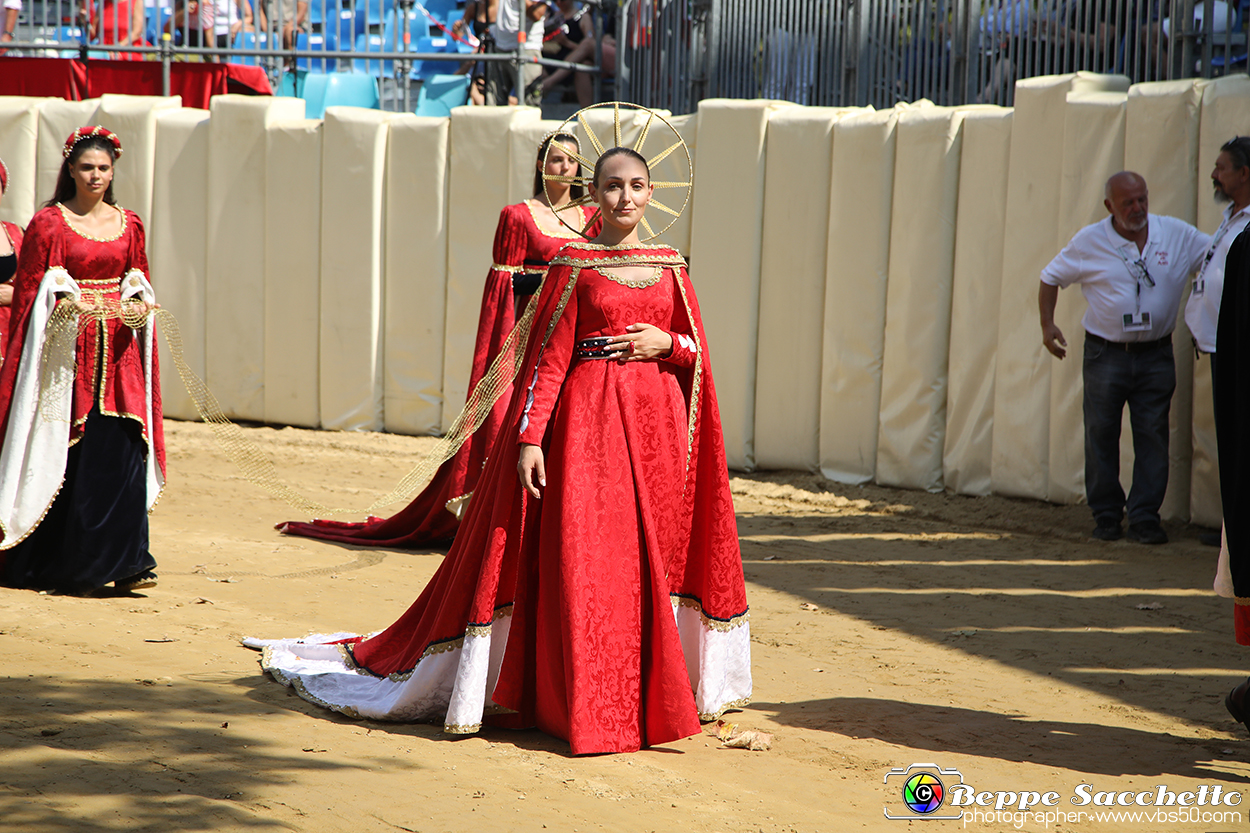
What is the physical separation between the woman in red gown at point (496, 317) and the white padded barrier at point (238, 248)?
4.45 metres

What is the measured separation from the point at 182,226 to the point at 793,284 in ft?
18.5

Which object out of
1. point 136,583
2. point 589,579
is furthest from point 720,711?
point 136,583

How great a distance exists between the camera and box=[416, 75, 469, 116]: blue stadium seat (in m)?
12.5

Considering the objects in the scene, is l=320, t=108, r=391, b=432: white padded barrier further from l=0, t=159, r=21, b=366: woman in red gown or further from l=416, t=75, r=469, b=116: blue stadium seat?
l=0, t=159, r=21, b=366: woman in red gown

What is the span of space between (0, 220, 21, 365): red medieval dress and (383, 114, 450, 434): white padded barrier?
3732 mm

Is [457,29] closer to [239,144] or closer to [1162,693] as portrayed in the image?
[239,144]

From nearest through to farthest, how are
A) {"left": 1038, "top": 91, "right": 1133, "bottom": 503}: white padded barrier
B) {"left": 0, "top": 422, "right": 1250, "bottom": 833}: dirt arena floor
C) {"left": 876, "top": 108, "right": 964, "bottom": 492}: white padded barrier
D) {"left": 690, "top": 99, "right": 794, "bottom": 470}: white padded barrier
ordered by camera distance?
{"left": 0, "top": 422, "right": 1250, "bottom": 833}: dirt arena floor, {"left": 1038, "top": 91, "right": 1133, "bottom": 503}: white padded barrier, {"left": 876, "top": 108, "right": 964, "bottom": 492}: white padded barrier, {"left": 690, "top": 99, "right": 794, "bottom": 470}: white padded barrier

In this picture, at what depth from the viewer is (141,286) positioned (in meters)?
5.98

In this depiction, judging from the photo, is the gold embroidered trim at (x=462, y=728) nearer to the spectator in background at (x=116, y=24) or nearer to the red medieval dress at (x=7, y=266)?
the red medieval dress at (x=7, y=266)

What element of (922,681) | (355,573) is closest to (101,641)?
(355,573)

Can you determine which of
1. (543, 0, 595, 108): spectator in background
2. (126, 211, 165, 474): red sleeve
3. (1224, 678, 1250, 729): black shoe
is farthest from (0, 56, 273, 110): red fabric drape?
(1224, 678, 1250, 729): black shoe

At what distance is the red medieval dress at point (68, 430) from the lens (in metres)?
5.82

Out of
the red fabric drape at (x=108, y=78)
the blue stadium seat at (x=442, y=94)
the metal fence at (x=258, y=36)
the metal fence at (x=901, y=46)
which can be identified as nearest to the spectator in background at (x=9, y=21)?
the metal fence at (x=258, y=36)

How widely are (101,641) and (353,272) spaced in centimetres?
621
